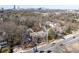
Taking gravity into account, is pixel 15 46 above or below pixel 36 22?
below

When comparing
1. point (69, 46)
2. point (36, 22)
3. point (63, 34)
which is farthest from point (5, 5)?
point (69, 46)
